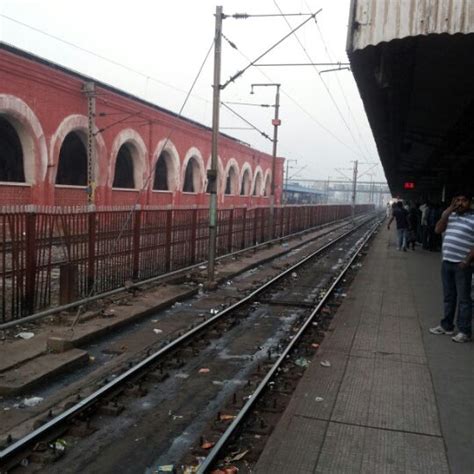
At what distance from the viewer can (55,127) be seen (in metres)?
24.4

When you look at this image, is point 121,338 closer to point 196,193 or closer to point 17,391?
point 17,391

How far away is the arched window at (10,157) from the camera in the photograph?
26281mm

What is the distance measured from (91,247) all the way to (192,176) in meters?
35.2

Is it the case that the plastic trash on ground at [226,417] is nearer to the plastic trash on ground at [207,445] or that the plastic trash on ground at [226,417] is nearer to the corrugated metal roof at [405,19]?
the plastic trash on ground at [207,445]

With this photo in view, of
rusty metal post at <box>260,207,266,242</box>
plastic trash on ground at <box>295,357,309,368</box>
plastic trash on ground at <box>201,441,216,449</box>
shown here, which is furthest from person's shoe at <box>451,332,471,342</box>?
rusty metal post at <box>260,207,266,242</box>

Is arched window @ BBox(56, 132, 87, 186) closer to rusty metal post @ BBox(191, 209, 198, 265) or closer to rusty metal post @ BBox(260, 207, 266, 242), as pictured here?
rusty metal post @ BBox(260, 207, 266, 242)

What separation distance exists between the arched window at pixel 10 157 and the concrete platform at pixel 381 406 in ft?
70.7

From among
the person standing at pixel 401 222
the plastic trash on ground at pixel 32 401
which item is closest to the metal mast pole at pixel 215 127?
the plastic trash on ground at pixel 32 401

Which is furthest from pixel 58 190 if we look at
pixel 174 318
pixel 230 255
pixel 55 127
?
pixel 174 318

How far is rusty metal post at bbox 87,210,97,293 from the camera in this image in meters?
9.73

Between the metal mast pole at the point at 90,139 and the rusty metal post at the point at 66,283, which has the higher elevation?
the metal mast pole at the point at 90,139

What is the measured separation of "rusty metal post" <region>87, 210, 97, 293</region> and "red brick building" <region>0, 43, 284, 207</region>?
4.02m

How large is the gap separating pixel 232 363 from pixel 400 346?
230cm

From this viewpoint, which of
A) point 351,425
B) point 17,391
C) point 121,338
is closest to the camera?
point 351,425
